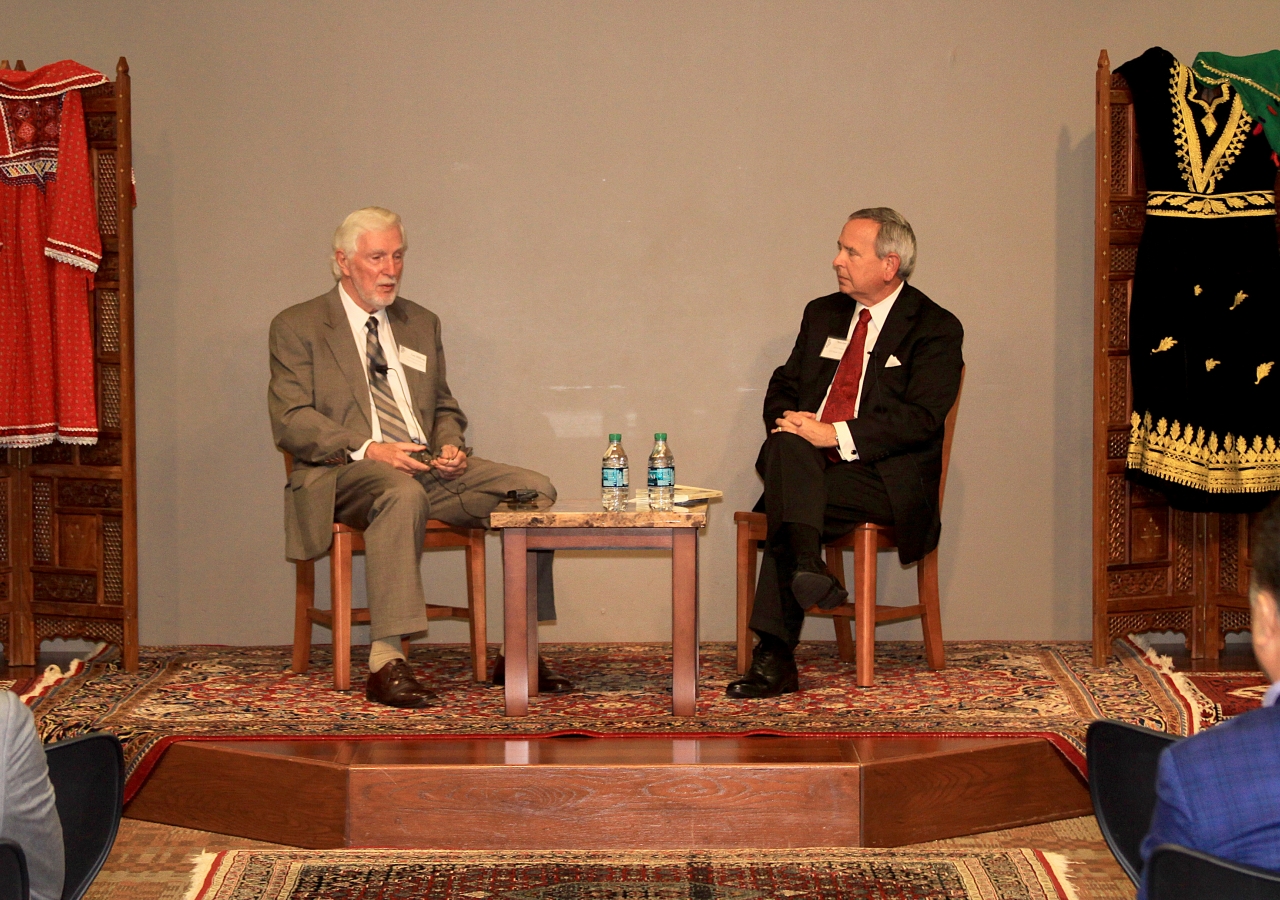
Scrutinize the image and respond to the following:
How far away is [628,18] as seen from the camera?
4.75 m

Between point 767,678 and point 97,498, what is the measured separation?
2295 mm

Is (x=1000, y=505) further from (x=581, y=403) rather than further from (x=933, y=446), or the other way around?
(x=581, y=403)

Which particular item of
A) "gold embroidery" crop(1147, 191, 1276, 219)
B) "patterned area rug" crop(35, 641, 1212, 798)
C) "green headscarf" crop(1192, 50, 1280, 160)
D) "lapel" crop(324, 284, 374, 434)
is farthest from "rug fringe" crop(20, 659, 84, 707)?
"green headscarf" crop(1192, 50, 1280, 160)

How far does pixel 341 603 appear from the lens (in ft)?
12.4

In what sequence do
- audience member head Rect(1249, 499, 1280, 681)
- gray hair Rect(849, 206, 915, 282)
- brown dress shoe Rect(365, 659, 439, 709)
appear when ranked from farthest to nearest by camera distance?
gray hair Rect(849, 206, 915, 282) < brown dress shoe Rect(365, 659, 439, 709) < audience member head Rect(1249, 499, 1280, 681)

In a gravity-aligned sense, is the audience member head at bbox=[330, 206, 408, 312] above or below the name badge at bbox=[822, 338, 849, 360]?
above

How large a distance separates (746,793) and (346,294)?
Answer: 2.11 metres

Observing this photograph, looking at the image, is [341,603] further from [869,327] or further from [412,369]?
[869,327]

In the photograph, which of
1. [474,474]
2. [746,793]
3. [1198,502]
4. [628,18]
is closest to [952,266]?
[1198,502]

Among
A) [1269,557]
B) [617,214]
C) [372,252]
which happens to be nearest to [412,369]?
[372,252]

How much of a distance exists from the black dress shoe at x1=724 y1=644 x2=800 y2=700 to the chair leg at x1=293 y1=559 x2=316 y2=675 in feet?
4.52

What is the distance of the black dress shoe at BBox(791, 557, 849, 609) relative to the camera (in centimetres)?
354

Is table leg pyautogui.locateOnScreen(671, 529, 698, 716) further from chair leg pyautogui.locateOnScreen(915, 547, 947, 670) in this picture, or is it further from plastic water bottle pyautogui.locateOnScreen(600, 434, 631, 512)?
chair leg pyautogui.locateOnScreen(915, 547, 947, 670)

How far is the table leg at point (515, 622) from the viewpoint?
3.48 metres
